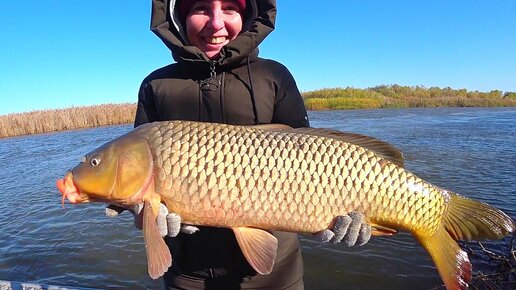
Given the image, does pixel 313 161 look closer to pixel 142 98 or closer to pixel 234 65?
pixel 234 65

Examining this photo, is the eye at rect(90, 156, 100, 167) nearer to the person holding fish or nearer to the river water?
the person holding fish

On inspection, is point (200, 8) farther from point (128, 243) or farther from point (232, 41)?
point (128, 243)

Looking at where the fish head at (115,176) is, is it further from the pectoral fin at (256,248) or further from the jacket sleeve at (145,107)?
the pectoral fin at (256,248)

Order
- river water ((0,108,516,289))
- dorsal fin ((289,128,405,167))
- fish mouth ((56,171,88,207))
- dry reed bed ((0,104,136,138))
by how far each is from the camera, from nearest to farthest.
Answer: fish mouth ((56,171,88,207)) < dorsal fin ((289,128,405,167)) < river water ((0,108,516,289)) < dry reed bed ((0,104,136,138))

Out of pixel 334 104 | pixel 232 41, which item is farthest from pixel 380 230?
pixel 334 104

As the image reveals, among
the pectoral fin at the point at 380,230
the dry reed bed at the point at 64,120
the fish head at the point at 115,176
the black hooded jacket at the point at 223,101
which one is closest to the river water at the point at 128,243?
the black hooded jacket at the point at 223,101

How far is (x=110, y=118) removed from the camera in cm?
2583

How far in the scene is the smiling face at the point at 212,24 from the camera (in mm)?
2029

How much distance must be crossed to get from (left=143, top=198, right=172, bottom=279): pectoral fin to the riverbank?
24.9 metres

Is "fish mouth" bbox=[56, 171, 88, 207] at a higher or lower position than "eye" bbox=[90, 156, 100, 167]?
lower

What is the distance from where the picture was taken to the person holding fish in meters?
2.02

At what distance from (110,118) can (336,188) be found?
85.4ft

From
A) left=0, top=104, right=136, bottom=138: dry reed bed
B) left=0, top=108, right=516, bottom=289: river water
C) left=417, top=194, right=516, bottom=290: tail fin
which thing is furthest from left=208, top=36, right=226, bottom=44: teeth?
left=0, top=104, right=136, bottom=138: dry reed bed

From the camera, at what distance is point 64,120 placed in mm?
24250
